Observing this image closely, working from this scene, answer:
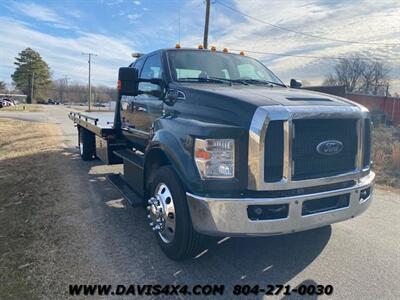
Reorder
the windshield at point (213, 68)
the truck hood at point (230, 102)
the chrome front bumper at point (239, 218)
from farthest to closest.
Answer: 1. the windshield at point (213, 68)
2. the truck hood at point (230, 102)
3. the chrome front bumper at point (239, 218)

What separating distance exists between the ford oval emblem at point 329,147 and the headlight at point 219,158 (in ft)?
2.76

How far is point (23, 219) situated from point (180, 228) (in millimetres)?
2803

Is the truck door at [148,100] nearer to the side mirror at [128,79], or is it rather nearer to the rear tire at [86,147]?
the side mirror at [128,79]

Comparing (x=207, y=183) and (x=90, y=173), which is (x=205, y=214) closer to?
(x=207, y=183)

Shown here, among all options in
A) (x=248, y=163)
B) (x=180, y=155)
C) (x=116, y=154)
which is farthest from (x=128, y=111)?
(x=248, y=163)

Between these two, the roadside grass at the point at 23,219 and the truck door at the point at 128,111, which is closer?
the roadside grass at the point at 23,219

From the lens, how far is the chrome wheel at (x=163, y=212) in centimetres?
359

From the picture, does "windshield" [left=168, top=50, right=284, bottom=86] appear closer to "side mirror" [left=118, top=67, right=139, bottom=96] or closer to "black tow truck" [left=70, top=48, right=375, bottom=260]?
"black tow truck" [left=70, top=48, right=375, bottom=260]

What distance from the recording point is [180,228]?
11.1 feet

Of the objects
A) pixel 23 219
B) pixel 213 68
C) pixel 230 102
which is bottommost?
pixel 23 219

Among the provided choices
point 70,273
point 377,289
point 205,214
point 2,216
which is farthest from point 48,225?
point 377,289

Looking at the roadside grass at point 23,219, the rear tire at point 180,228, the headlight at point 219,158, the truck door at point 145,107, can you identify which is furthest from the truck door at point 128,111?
the headlight at point 219,158

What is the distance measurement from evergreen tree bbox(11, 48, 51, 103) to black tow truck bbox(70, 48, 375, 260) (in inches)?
3887

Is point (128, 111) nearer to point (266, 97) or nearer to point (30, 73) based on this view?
point (266, 97)
